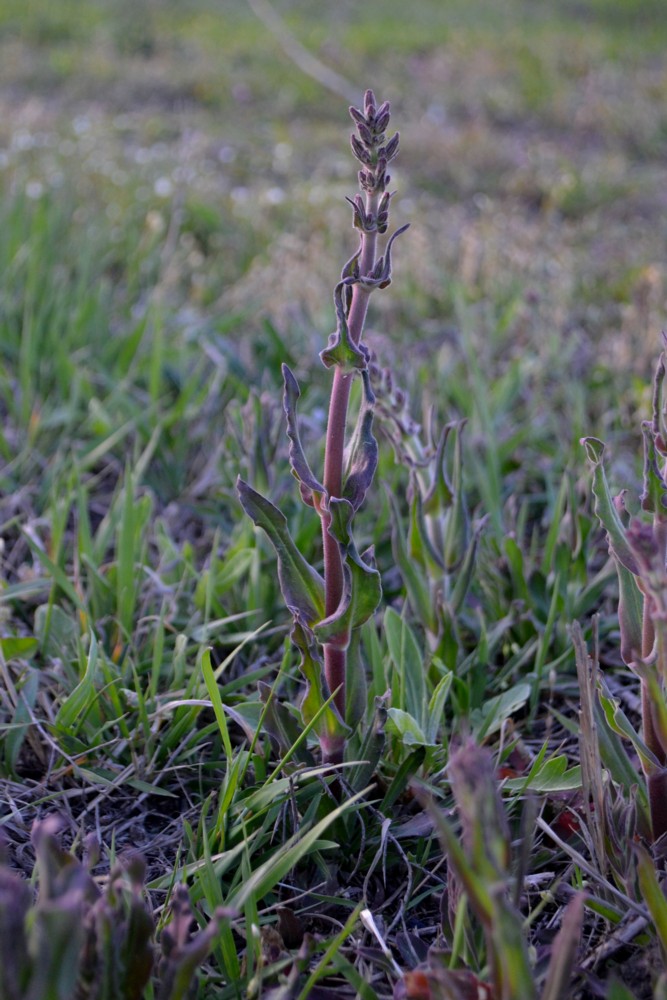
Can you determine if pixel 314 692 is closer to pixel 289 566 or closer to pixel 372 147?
pixel 289 566

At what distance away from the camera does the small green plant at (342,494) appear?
3.13ft

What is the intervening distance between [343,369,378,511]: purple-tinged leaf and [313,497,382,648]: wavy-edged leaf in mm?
30

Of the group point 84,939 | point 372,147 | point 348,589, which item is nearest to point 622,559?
point 348,589

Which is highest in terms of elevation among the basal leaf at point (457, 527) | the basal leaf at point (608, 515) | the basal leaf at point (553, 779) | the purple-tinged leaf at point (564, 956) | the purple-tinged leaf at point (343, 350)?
the purple-tinged leaf at point (343, 350)

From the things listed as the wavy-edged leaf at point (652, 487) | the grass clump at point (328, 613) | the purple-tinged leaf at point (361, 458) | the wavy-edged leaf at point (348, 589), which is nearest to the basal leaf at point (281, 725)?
the grass clump at point (328, 613)

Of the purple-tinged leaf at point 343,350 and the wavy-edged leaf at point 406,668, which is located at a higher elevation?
the purple-tinged leaf at point 343,350

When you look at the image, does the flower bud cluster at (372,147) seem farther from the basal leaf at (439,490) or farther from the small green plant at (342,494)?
the basal leaf at (439,490)

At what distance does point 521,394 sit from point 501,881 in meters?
2.04

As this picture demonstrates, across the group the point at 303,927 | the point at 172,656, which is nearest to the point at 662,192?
the point at 172,656

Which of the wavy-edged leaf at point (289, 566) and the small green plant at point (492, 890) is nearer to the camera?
the small green plant at point (492, 890)

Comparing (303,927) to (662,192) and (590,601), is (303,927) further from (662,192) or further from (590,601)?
(662,192)

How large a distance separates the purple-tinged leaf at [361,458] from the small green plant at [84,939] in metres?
0.47

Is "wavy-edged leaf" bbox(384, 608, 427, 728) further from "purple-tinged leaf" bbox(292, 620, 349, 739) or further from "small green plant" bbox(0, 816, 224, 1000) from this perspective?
"small green plant" bbox(0, 816, 224, 1000)

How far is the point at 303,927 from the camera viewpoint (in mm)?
1061
